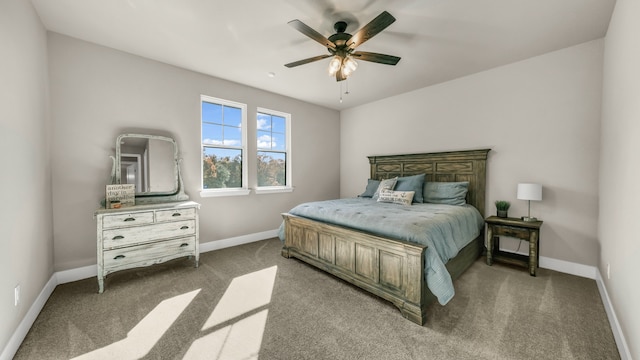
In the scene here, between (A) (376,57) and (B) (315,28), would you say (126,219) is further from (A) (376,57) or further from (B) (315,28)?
(A) (376,57)

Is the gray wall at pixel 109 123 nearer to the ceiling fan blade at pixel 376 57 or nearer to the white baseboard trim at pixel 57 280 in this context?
the white baseboard trim at pixel 57 280

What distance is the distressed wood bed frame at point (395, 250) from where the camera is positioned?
202 cm

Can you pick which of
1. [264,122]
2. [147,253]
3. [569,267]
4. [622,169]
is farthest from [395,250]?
[264,122]

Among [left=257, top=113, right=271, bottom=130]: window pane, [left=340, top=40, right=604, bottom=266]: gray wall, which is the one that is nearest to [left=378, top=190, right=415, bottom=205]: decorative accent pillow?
[left=340, top=40, right=604, bottom=266]: gray wall

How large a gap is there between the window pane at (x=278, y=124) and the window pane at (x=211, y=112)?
0.98 meters

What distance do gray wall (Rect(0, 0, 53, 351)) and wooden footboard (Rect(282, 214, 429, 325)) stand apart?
2.39 meters

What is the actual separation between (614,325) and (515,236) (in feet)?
3.93

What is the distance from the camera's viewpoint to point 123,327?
6.26 ft

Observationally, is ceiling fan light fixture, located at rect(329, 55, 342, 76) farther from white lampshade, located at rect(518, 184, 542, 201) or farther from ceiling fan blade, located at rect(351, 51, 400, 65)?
white lampshade, located at rect(518, 184, 542, 201)

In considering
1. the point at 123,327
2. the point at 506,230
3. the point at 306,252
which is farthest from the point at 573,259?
the point at 123,327

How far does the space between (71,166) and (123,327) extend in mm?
1948

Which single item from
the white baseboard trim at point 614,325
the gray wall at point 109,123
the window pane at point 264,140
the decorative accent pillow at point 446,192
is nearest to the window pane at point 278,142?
the window pane at point 264,140

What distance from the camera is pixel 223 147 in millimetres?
3904

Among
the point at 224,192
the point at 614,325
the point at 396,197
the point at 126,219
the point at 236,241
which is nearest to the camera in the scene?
the point at 614,325
